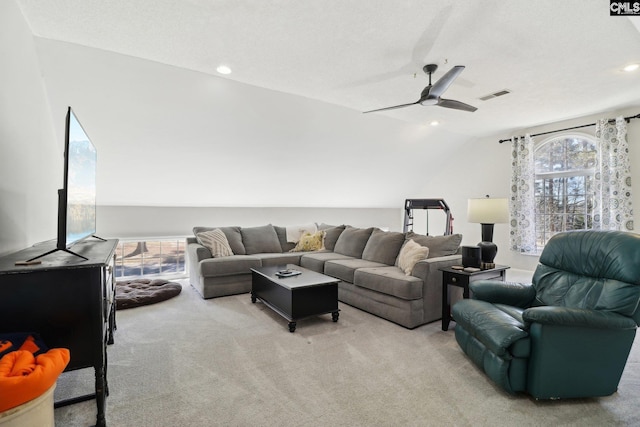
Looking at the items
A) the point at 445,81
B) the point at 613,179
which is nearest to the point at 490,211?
the point at 445,81

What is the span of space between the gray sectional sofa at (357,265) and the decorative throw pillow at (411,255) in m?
0.06

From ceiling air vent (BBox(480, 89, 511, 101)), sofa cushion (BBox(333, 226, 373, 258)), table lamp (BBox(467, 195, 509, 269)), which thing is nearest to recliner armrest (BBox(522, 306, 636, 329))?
table lamp (BBox(467, 195, 509, 269))

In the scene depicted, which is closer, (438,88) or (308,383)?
(308,383)

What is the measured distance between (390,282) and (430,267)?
0.41 meters

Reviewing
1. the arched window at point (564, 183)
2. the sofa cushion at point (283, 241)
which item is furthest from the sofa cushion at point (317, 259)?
the arched window at point (564, 183)

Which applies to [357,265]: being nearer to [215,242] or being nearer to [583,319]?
[215,242]

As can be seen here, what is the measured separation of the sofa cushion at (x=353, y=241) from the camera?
14.9 feet

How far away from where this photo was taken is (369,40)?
2.77m

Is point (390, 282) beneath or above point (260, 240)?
beneath

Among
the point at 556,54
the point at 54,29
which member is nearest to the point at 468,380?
the point at 556,54

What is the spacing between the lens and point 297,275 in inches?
140

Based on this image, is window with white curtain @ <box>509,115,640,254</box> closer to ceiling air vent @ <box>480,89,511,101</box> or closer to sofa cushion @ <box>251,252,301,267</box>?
ceiling air vent @ <box>480,89,511,101</box>

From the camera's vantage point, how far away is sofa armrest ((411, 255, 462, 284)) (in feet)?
10.2

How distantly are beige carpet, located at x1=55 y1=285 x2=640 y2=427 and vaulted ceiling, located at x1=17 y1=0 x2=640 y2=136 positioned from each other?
2609mm
